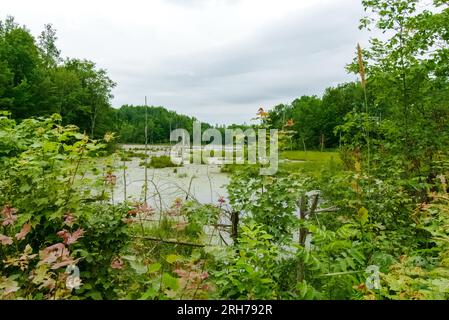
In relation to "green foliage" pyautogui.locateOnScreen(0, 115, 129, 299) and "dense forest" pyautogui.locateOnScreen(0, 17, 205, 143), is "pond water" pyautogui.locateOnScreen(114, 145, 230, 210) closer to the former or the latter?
"green foliage" pyautogui.locateOnScreen(0, 115, 129, 299)

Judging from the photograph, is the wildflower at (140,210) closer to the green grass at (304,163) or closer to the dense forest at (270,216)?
the dense forest at (270,216)

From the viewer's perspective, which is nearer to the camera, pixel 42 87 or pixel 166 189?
pixel 166 189

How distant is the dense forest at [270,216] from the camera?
1644mm

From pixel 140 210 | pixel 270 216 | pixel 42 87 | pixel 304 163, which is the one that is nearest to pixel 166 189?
pixel 304 163

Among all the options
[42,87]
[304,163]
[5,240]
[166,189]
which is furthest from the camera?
[42,87]

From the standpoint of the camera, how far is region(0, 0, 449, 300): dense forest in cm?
164

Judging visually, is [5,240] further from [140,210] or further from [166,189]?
[166,189]

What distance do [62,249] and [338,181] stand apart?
9.82ft

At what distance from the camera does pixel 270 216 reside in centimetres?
314

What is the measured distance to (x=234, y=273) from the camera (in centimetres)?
166

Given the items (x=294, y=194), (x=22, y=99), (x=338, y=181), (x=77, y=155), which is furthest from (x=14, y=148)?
(x=22, y=99)

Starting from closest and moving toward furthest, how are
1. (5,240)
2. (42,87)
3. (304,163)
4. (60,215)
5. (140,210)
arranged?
(5,240) < (60,215) < (140,210) < (304,163) < (42,87)

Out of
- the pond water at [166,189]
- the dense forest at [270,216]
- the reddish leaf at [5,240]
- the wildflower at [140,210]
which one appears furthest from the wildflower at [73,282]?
the pond water at [166,189]
